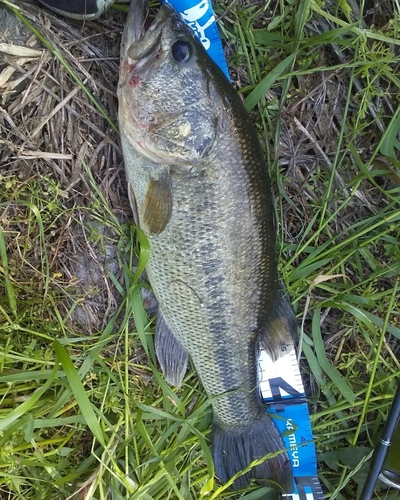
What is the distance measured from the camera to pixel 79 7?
1.74m

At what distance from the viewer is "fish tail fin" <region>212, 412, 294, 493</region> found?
6.63 feet

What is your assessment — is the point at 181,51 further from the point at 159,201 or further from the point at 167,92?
the point at 159,201

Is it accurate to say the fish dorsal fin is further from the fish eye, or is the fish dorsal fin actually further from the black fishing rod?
the black fishing rod

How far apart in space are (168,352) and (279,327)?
47 centimetres

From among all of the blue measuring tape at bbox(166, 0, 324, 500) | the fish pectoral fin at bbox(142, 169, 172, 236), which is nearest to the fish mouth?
the fish pectoral fin at bbox(142, 169, 172, 236)

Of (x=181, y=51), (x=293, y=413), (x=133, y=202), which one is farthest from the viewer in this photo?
(x=293, y=413)

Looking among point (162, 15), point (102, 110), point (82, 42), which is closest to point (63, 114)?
point (102, 110)

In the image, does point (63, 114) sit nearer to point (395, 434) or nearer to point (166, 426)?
point (166, 426)

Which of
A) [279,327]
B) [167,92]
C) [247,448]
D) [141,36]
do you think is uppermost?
[141,36]

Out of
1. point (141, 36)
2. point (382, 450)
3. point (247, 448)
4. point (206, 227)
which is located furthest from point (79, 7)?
point (382, 450)

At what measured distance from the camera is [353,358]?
7.18ft

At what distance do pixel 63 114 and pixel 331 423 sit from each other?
174 cm

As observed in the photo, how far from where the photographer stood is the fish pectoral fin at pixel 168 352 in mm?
1967

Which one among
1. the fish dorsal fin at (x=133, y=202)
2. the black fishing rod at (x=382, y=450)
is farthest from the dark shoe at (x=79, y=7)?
the black fishing rod at (x=382, y=450)
